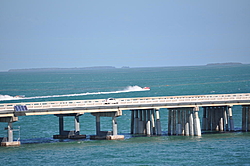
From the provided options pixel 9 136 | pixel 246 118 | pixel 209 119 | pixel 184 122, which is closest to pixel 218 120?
pixel 209 119

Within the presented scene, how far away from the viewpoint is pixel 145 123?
8438 centimetres

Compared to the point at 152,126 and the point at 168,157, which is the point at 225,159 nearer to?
the point at 168,157

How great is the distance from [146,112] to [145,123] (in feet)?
5.08

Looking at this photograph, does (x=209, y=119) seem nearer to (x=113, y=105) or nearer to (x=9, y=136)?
(x=113, y=105)

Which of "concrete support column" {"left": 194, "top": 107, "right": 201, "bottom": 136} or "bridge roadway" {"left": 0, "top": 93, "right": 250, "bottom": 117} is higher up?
"bridge roadway" {"left": 0, "top": 93, "right": 250, "bottom": 117}

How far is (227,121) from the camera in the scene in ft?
285

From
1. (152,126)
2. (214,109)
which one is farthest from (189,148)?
(214,109)

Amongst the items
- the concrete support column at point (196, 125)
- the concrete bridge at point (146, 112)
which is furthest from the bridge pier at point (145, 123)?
the concrete support column at point (196, 125)

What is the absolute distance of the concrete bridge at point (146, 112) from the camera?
7638cm

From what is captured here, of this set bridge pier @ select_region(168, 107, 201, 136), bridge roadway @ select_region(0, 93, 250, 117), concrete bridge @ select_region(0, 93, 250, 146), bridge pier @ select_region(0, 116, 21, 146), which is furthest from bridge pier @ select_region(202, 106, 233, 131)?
bridge pier @ select_region(0, 116, 21, 146)

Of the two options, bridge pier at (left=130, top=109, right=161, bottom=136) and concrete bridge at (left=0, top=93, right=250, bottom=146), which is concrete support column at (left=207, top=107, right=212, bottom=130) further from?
bridge pier at (left=130, top=109, right=161, bottom=136)

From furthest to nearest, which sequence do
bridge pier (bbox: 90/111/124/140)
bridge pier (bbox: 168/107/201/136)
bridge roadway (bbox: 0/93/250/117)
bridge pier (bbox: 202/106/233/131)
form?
bridge pier (bbox: 202/106/233/131)
bridge pier (bbox: 168/107/201/136)
bridge pier (bbox: 90/111/124/140)
bridge roadway (bbox: 0/93/250/117)

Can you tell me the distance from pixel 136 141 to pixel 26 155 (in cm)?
1525

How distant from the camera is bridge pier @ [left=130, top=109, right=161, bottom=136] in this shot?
82.3m
